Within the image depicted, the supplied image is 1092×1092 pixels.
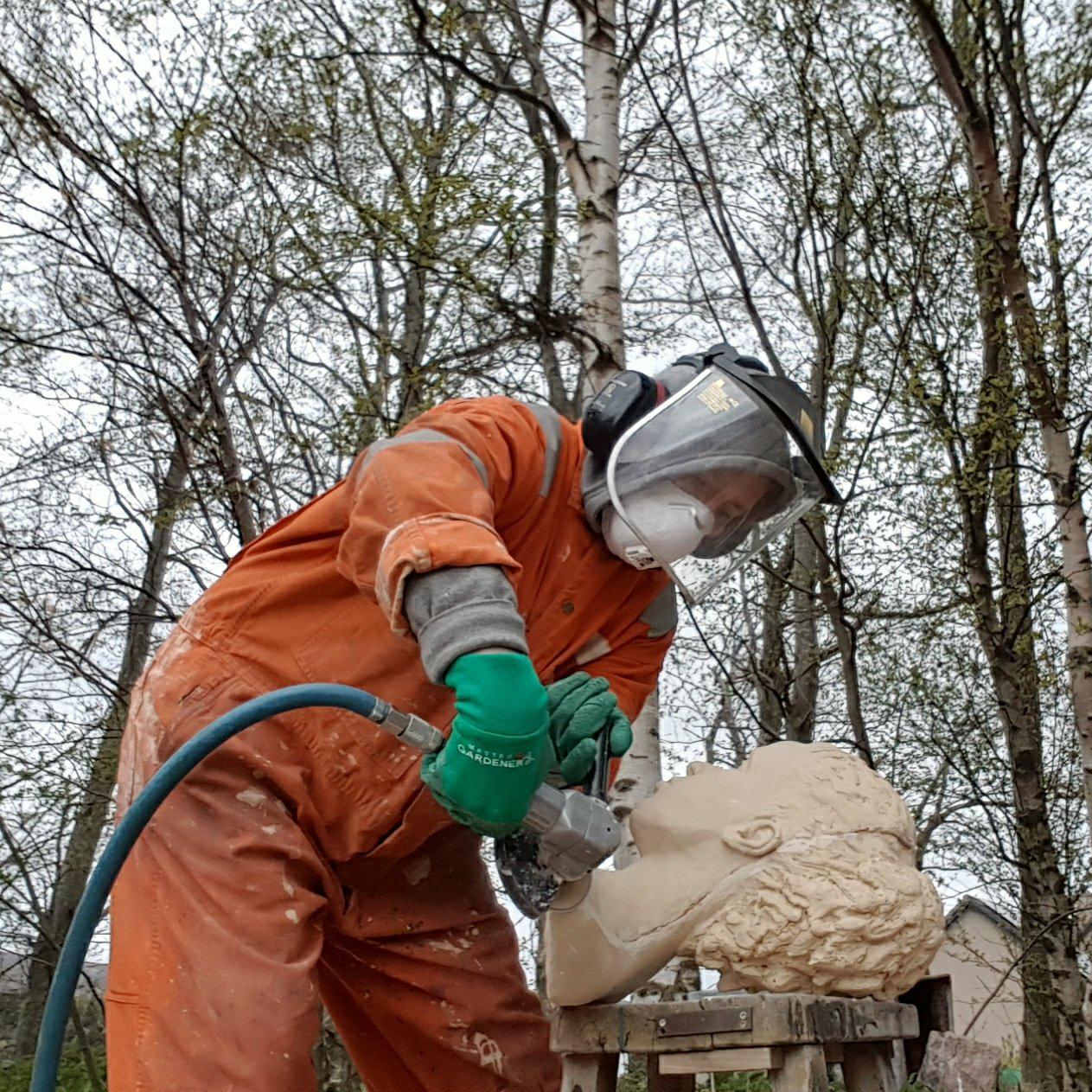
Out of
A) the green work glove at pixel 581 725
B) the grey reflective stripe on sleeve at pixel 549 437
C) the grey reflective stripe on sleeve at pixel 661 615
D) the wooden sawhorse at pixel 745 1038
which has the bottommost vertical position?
the wooden sawhorse at pixel 745 1038

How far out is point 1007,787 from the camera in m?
8.09

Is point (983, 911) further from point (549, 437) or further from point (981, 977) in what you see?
point (549, 437)

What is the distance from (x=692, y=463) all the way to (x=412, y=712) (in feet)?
2.49

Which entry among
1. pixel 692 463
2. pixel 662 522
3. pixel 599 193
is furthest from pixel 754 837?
pixel 599 193

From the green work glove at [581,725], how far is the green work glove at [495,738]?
184mm

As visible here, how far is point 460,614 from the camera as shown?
212 cm

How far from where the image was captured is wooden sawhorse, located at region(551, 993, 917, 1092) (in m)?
2.27

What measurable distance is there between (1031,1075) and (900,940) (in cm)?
718

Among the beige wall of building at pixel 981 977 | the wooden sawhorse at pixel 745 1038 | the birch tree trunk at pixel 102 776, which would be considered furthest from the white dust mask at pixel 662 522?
the beige wall of building at pixel 981 977

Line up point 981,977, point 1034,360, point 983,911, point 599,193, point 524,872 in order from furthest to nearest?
1. point 981,977
2. point 983,911
3. point 599,193
4. point 1034,360
5. point 524,872

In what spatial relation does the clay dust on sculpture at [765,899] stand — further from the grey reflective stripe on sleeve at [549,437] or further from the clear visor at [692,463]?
the grey reflective stripe on sleeve at [549,437]

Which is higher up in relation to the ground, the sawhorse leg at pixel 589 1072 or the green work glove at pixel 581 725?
the green work glove at pixel 581 725

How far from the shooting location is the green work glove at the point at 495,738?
209 cm

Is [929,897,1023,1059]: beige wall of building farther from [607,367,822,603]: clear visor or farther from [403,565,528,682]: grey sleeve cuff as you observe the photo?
[403,565,528,682]: grey sleeve cuff
